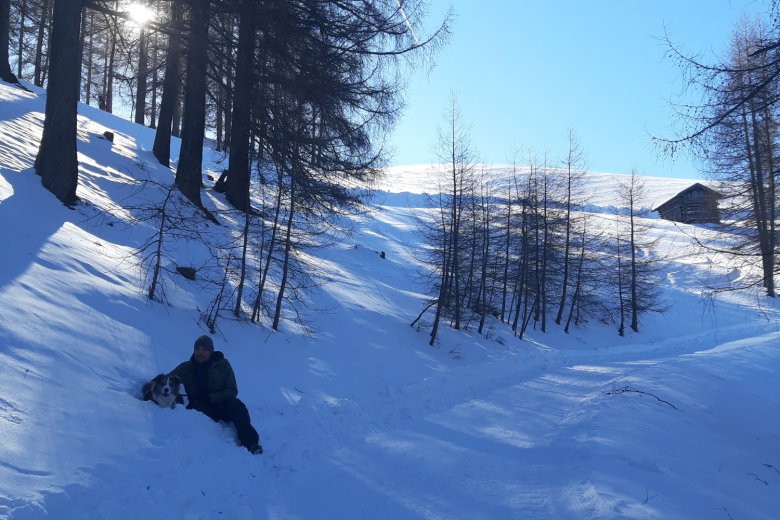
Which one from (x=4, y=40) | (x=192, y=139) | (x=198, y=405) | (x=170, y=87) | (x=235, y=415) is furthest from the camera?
(x=4, y=40)

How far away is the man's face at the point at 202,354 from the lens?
272 inches

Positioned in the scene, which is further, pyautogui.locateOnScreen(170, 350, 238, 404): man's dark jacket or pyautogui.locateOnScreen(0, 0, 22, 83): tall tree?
pyautogui.locateOnScreen(0, 0, 22, 83): tall tree

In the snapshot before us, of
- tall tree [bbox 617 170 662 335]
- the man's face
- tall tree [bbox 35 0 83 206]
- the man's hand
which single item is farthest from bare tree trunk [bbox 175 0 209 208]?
tall tree [bbox 617 170 662 335]

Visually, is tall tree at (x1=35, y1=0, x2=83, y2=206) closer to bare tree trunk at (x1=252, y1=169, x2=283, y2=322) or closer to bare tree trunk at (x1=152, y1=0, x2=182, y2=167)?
bare tree trunk at (x1=152, y1=0, x2=182, y2=167)

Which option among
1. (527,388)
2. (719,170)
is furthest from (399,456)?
(719,170)

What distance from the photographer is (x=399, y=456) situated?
7.02m

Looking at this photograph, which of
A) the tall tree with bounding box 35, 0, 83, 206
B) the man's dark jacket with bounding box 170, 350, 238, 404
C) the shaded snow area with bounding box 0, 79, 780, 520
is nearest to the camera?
the shaded snow area with bounding box 0, 79, 780, 520

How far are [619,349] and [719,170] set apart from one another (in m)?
15.5

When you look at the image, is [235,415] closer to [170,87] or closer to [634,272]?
[170,87]

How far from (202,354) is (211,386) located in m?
0.40

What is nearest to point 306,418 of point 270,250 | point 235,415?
point 235,415

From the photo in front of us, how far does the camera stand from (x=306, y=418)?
7.96m

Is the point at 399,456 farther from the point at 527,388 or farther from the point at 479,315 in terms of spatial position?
the point at 479,315

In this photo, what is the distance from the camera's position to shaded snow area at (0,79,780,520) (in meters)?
5.05
